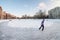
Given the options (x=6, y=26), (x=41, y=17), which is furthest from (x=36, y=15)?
(x=6, y=26)

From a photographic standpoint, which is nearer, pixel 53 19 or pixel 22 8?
pixel 53 19

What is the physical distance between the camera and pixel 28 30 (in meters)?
1.47

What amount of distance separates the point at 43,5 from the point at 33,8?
153 mm

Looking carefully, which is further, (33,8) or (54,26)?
(33,8)

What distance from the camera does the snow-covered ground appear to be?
1406 mm

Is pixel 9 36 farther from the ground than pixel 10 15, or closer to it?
closer to it

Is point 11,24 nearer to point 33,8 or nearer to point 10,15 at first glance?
point 10,15

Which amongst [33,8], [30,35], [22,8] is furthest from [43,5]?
[30,35]

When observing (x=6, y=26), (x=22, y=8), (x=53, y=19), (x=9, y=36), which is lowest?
(x=9, y=36)

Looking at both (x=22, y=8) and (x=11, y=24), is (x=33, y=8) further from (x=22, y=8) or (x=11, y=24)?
(x=11, y=24)

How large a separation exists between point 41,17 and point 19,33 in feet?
1.27

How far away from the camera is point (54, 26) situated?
1422 millimetres

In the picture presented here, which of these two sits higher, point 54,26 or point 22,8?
point 22,8

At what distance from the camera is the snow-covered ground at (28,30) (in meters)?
1.41
